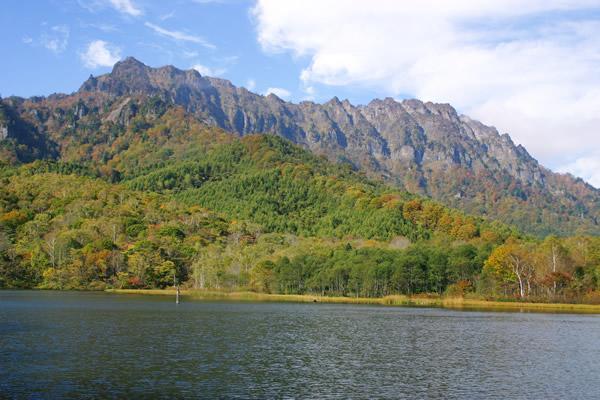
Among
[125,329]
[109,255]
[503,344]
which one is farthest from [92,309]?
[109,255]

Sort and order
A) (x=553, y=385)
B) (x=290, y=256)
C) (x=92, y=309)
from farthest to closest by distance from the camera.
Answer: (x=290, y=256) < (x=92, y=309) < (x=553, y=385)

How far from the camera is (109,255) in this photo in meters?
182

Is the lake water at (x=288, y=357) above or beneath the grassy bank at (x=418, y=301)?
beneath

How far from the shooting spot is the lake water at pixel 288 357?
3884 centimetres

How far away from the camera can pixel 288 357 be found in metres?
51.7

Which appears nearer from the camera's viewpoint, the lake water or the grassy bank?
the lake water

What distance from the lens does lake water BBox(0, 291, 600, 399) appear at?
127ft

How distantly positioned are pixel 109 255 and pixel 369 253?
7937 centimetres

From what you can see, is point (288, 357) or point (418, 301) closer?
point (288, 357)

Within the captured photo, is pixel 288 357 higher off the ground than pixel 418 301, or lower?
lower

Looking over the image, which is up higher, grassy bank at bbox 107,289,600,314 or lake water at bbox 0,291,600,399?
grassy bank at bbox 107,289,600,314

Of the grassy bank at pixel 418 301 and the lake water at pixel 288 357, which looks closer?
the lake water at pixel 288 357

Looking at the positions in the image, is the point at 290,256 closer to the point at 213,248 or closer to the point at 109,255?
the point at 213,248

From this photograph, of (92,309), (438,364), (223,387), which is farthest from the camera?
(92,309)
